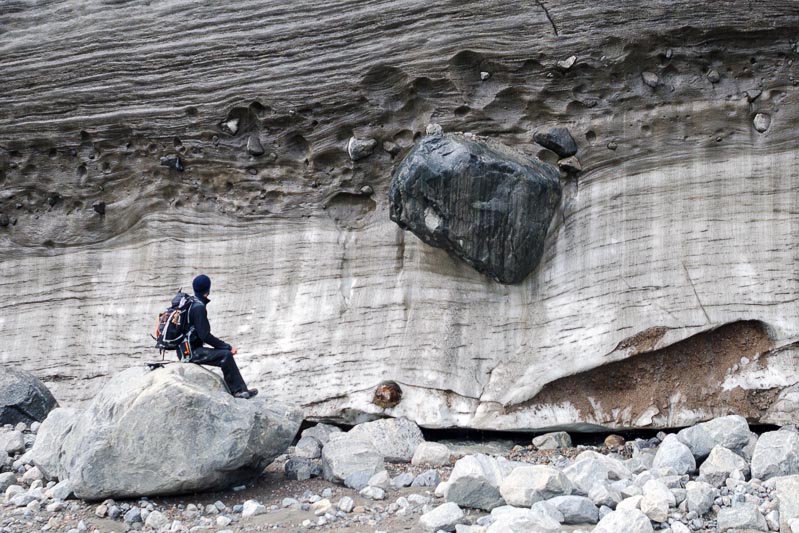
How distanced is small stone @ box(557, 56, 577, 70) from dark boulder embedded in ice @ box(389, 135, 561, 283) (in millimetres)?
758

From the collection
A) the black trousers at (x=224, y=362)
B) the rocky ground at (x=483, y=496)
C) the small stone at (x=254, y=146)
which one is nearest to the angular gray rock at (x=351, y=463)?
the rocky ground at (x=483, y=496)

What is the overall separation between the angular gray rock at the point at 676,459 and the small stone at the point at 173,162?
185 inches

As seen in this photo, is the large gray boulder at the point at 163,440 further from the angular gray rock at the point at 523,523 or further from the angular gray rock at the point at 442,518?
the angular gray rock at the point at 523,523

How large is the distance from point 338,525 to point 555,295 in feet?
9.38

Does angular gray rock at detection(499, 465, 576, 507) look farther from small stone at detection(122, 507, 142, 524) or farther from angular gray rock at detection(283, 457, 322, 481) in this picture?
small stone at detection(122, 507, 142, 524)

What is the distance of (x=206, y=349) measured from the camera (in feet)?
16.5

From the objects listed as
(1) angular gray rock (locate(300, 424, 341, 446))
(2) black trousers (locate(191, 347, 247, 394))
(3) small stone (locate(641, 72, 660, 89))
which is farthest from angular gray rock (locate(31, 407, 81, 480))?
(3) small stone (locate(641, 72, 660, 89))

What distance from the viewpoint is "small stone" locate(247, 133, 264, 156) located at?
704cm

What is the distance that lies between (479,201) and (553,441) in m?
1.82

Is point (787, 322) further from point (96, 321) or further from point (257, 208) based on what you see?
point (96, 321)

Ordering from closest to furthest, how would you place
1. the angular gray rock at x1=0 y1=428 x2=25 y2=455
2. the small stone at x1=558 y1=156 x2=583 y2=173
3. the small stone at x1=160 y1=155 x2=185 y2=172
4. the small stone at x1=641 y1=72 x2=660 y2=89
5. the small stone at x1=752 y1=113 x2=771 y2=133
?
1. the angular gray rock at x1=0 y1=428 x2=25 y2=455
2. the small stone at x1=752 y1=113 x2=771 y2=133
3. the small stone at x1=641 y1=72 x2=660 y2=89
4. the small stone at x1=558 y1=156 x2=583 y2=173
5. the small stone at x1=160 y1=155 x2=185 y2=172

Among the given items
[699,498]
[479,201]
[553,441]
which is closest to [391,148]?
[479,201]

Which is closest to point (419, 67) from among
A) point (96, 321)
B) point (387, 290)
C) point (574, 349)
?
point (387, 290)

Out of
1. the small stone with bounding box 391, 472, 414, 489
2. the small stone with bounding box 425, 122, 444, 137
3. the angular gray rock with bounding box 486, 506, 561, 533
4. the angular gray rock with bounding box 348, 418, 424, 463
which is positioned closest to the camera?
the angular gray rock with bounding box 486, 506, 561, 533
